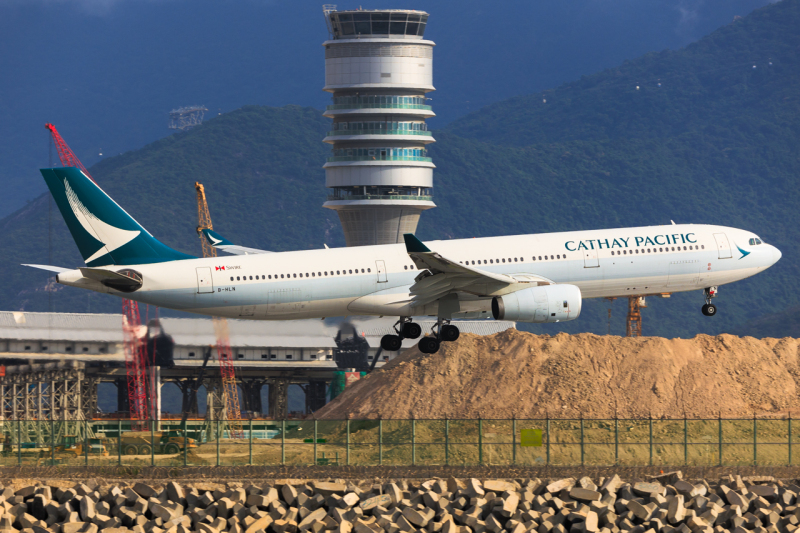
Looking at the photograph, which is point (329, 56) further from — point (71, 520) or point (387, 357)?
point (71, 520)

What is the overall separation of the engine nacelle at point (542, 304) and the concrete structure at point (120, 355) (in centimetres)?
6735

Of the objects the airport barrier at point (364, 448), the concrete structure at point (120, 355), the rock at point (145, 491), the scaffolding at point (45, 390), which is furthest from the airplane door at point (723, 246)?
the scaffolding at point (45, 390)

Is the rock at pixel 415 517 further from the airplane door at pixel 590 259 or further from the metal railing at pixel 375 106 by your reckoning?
the metal railing at pixel 375 106

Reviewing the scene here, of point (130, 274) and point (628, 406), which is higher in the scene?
point (130, 274)

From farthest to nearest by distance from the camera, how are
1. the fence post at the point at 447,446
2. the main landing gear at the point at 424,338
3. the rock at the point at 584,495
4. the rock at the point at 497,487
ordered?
1. the main landing gear at the point at 424,338
2. the fence post at the point at 447,446
3. the rock at the point at 497,487
4. the rock at the point at 584,495

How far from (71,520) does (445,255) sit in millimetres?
22272

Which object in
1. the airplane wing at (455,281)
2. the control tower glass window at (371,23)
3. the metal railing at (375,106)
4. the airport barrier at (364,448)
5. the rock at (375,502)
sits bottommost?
the rock at (375,502)

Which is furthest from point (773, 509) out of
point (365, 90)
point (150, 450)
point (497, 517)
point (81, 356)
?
point (365, 90)

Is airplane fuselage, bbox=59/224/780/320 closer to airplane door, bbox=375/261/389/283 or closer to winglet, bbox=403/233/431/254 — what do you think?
airplane door, bbox=375/261/389/283

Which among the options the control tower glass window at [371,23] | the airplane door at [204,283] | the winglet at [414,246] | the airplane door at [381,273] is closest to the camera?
the winglet at [414,246]

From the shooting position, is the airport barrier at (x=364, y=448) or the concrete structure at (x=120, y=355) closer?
the airport barrier at (x=364, y=448)

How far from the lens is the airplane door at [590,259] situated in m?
63.4

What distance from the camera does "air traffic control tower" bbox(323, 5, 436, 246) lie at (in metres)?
160

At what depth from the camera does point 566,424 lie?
6912 centimetres
